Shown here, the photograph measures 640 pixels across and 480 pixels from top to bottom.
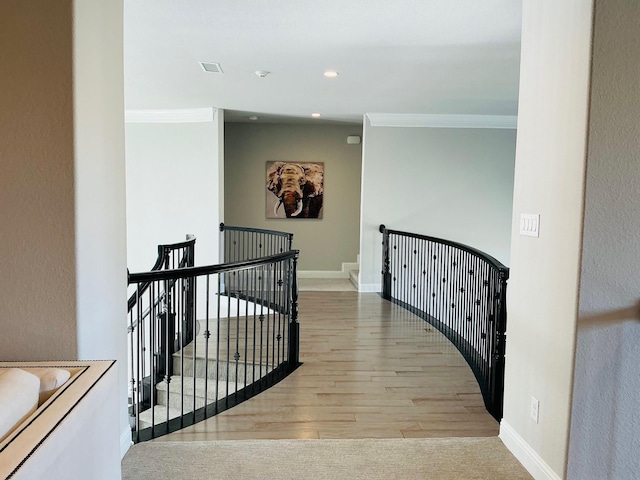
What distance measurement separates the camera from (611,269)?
6.33 ft

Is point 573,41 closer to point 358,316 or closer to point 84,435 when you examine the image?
point 84,435

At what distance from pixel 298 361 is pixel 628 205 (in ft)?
9.38

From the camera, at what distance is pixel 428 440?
8.51 feet

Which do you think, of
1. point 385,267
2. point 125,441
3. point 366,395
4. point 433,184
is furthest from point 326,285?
point 125,441

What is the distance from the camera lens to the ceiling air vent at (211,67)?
4285 millimetres

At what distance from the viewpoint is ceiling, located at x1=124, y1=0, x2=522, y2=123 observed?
304cm

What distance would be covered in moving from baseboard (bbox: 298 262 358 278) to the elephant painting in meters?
1.08

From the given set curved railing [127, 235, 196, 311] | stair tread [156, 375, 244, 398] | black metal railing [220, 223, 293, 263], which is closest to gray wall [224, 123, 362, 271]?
black metal railing [220, 223, 293, 263]

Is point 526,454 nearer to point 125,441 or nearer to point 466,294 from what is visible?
point 125,441

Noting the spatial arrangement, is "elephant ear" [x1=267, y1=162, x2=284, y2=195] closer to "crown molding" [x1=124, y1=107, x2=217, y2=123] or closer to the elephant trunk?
the elephant trunk

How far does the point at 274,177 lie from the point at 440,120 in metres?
3.15

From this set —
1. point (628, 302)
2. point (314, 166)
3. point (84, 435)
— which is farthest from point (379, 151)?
point (84, 435)

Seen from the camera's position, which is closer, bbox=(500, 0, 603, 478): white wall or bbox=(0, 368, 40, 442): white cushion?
bbox=(0, 368, 40, 442): white cushion

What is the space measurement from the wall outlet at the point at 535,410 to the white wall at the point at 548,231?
0.02 metres
